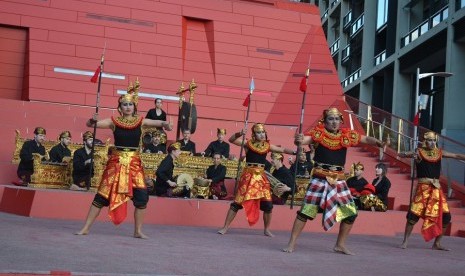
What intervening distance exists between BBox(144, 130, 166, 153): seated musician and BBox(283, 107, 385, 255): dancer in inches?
249

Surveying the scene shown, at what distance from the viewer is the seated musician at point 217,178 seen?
43.6ft

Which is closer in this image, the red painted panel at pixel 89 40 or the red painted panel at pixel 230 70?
the red painted panel at pixel 89 40

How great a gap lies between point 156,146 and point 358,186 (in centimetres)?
427

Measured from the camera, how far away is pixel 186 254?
24.1ft

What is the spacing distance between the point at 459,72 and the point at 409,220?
46.7 ft

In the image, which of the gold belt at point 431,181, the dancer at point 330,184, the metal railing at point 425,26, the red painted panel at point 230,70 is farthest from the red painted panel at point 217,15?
the dancer at point 330,184

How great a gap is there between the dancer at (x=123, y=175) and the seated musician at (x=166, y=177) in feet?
12.6

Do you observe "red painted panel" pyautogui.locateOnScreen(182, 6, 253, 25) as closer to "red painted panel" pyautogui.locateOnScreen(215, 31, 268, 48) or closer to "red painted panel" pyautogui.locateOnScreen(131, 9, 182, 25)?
"red painted panel" pyautogui.locateOnScreen(131, 9, 182, 25)

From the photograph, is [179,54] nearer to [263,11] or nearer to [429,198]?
[263,11]

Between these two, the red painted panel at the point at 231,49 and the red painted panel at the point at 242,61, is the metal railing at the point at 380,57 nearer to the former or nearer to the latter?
the red painted panel at the point at 242,61

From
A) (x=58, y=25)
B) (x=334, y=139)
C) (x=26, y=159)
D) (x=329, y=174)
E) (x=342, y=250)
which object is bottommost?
(x=342, y=250)

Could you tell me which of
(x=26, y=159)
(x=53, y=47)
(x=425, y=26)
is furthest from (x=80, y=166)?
(x=425, y=26)

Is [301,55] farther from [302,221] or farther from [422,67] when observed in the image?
[302,221]

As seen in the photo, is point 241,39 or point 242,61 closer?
point 242,61
